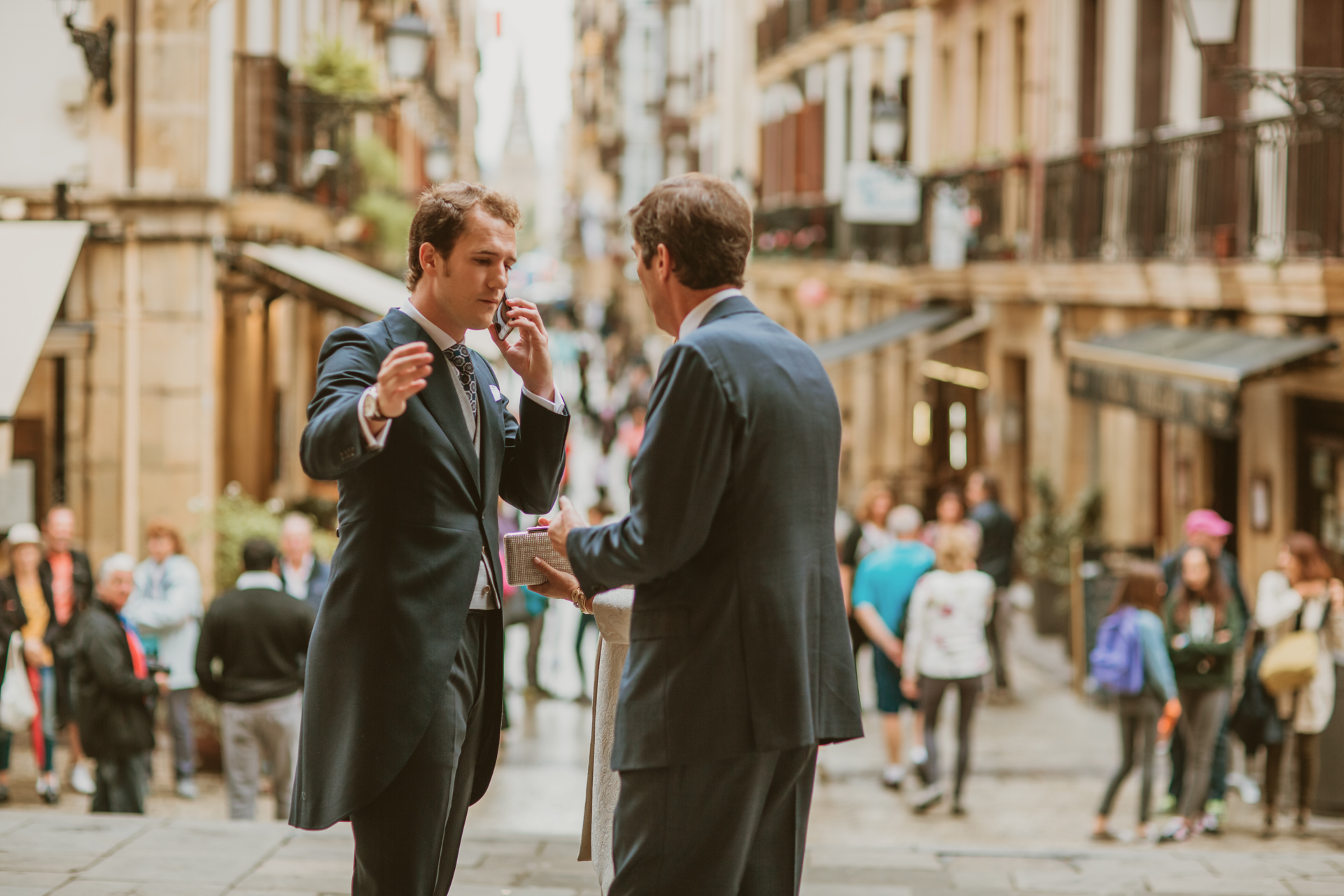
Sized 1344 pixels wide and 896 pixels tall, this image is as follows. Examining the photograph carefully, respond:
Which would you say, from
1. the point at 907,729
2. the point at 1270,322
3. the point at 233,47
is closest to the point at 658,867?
the point at 907,729

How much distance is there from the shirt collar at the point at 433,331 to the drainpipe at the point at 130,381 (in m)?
10.4

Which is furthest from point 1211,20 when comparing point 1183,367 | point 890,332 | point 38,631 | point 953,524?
point 890,332

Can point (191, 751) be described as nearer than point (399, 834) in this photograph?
No

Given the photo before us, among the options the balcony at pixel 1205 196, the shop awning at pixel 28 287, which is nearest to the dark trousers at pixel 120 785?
the shop awning at pixel 28 287

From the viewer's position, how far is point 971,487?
47.4 feet

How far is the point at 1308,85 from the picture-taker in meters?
10.5

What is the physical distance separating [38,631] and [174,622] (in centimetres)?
92

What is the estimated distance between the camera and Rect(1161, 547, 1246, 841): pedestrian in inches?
361

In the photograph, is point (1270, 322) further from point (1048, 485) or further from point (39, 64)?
point (39, 64)

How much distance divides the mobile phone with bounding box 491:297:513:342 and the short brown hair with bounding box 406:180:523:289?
0.78 ft

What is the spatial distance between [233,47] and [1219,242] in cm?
865

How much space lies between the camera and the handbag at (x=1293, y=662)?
361 inches

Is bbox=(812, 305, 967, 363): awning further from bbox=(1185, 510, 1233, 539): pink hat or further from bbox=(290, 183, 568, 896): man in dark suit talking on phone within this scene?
bbox=(290, 183, 568, 896): man in dark suit talking on phone

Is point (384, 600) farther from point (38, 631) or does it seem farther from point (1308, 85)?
point (1308, 85)
